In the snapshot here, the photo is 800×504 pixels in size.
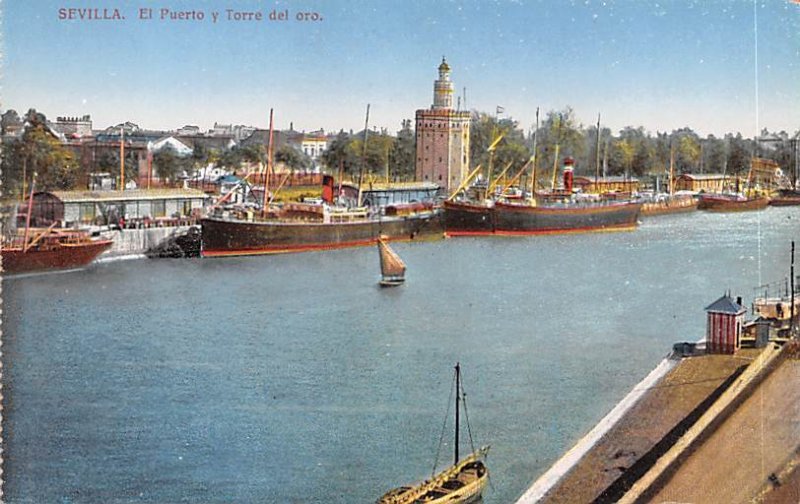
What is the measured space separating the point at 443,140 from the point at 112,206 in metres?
1.84

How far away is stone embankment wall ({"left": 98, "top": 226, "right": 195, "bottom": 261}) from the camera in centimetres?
588

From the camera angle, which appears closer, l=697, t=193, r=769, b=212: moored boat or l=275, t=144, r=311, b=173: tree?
l=275, t=144, r=311, b=173: tree

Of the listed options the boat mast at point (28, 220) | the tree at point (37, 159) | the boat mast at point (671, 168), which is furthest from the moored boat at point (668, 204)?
the boat mast at point (28, 220)

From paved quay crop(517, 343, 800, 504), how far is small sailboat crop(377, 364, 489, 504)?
206mm

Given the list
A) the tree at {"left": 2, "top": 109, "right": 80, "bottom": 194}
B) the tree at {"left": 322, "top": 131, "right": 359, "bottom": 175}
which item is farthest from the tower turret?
the tree at {"left": 2, "top": 109, "right": 80, "bottom": 194}

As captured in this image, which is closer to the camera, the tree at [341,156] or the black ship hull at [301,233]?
the tree at [341,156]

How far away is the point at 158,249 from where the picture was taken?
238 inches

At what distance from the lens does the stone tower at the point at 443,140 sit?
5.34m

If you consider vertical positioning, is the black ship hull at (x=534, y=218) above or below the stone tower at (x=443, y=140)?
below

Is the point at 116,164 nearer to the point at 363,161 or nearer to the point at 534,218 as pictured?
the point at 363,161

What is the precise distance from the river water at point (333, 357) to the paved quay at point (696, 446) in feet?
0.54

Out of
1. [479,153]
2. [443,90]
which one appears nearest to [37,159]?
[443,90]

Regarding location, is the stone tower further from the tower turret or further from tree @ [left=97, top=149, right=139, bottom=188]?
tree @ [left=97, top=149, right=139, bottom=188]

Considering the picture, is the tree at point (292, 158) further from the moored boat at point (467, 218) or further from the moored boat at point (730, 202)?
the moored boat at point (730, 202)
